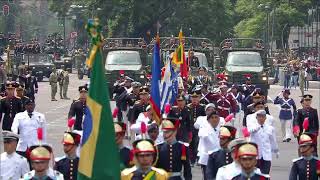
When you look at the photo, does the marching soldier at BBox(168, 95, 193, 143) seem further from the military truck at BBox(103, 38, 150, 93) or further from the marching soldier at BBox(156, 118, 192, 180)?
the military truck at BBox(103, 38, 150, 93)

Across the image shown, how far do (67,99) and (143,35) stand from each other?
87.7 feet

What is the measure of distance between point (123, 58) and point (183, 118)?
25.7m

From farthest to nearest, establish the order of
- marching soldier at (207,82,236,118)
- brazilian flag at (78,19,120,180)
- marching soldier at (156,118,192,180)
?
1. marching soldier at (207,82,236,118)
2. marching soldier at (156,118,192,180)
3. brazilian flag at (78,19,120,180)

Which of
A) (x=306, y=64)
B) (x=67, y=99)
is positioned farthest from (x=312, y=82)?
(x=67, y=99)

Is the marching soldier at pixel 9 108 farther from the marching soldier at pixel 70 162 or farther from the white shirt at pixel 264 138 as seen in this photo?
the marching soldier at pixel 70 162

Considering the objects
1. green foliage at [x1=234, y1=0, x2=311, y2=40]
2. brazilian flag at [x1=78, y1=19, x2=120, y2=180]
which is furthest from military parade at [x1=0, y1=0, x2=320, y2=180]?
green foliage at [x1=234, y1=0, x2=311, y2=40]

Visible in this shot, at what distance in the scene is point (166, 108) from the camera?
20406 millimetres

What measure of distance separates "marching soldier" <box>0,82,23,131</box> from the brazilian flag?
12.8 m

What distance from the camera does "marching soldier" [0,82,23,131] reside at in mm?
22531

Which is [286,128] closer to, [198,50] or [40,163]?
[40,163]

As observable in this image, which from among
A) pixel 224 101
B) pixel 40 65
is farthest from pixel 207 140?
pixel 40 65

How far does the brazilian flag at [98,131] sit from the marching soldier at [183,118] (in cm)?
1106

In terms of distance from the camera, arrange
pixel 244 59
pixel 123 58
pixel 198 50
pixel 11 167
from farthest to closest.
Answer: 1. pixel 198 50
2. pixel 123 58
3. pixel 244 59
4. pixel 11 167

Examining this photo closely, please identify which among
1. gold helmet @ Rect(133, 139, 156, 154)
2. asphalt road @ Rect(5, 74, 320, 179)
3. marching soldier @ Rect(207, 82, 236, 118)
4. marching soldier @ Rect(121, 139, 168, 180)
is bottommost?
asphalt road @ Rect(5, 74, 320, 179)
